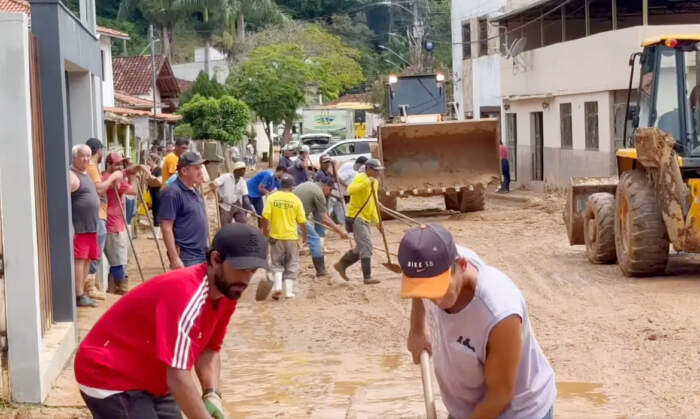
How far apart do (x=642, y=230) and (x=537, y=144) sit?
20.1 metres

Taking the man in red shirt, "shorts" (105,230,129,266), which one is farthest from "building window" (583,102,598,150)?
the man in red shirt

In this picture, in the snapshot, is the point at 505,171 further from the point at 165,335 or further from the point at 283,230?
the point at 165,335

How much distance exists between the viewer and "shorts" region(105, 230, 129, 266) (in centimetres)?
1277

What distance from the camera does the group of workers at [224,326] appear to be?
4.08 m

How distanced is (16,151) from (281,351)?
349 cm

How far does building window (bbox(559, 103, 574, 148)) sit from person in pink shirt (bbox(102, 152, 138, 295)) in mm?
18616

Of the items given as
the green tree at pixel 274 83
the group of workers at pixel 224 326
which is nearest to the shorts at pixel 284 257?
the group of workers at pixel 224 326

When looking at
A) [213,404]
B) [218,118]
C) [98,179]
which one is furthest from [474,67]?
[213,404]

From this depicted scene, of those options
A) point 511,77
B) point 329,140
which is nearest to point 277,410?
point 511,77

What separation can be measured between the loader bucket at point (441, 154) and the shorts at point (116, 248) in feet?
34.0

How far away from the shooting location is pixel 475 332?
414 cm

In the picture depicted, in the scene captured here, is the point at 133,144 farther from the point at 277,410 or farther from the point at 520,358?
the point at 520,358

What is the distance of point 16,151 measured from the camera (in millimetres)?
7934

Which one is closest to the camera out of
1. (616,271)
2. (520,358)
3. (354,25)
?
(520,358)
